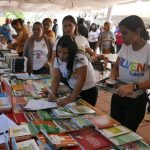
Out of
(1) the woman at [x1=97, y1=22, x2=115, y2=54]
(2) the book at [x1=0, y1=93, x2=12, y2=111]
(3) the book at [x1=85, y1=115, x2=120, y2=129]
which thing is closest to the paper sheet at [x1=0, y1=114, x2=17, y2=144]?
(2) the book at [x1=0, y1=93, x2=12, y2=111]

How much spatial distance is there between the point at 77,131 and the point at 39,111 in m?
0.37

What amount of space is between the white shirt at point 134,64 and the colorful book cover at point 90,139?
1.56 feet

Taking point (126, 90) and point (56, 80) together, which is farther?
point (56, 80)

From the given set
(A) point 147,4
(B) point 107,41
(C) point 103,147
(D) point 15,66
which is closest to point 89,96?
(C) point 103,147

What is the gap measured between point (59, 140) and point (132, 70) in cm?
72

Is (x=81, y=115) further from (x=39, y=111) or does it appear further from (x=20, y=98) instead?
(x=20, y=98)

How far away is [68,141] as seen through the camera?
1.30 m

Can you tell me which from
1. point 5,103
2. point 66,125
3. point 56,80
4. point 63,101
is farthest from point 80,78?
point 5,103

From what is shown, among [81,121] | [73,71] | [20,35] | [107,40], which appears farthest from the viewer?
[107,40]

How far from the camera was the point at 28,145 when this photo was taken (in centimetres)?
124

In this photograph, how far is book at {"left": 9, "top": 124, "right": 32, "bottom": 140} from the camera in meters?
1.34

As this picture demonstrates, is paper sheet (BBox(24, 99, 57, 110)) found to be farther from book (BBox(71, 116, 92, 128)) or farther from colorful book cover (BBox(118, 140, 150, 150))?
colorful book cover (BBox(118, 140, 150, 150))

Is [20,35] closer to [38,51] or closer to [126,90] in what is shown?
[38,51]

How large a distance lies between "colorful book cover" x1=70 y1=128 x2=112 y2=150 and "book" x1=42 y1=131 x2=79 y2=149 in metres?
0.04
